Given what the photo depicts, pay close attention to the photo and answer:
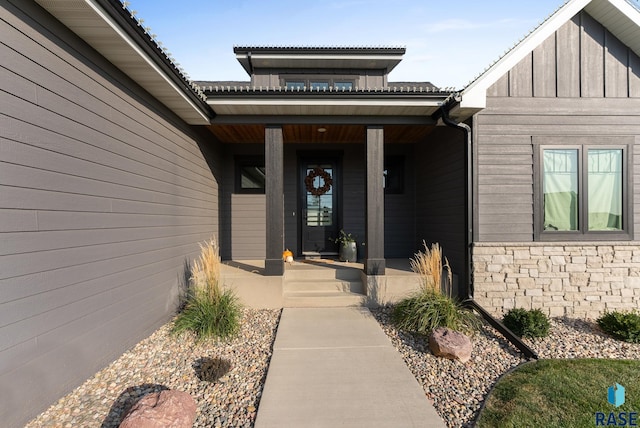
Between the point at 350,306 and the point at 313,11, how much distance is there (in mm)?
5924

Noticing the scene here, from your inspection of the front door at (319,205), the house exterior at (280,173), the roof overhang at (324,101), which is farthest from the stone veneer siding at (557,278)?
the front door at (319,205)

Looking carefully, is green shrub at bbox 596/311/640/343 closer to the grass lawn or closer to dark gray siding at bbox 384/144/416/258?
the grass lawn

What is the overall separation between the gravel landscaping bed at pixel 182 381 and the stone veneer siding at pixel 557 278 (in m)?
3.38

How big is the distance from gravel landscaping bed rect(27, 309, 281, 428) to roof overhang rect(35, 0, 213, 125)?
3062 millimetres

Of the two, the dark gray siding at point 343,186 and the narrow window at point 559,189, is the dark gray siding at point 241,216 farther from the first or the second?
the narrow window at point 559,189

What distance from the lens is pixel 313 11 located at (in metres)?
6.28

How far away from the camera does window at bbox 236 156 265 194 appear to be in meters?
6.90

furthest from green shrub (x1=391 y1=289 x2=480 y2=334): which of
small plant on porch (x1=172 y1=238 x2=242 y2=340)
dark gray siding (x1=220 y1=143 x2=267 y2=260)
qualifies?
dark gray siding (x1=220 y1=143 x2=267 y2=260)

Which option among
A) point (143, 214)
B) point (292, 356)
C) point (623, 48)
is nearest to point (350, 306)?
point (292, 356)

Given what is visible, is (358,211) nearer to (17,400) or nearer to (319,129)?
(319,129)

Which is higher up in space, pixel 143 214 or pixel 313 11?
pixel 313 11

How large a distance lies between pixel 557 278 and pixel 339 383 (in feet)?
12.9

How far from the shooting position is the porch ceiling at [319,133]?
18.4 feet

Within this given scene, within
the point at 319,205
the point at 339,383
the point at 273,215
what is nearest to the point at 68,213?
the point at 273,215
